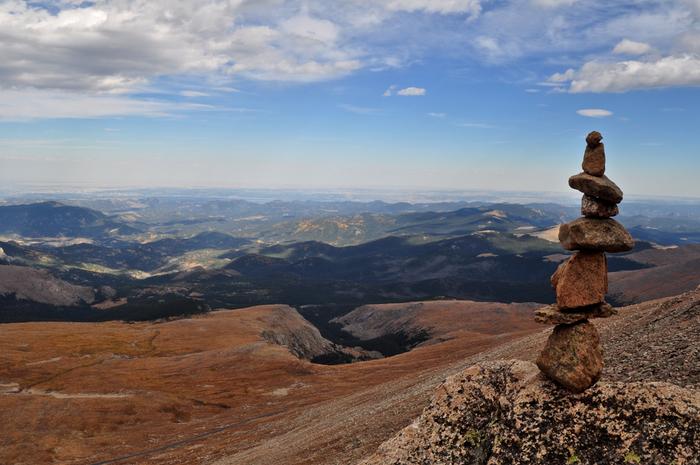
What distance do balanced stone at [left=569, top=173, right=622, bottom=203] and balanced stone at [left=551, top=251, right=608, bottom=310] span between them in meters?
3.06

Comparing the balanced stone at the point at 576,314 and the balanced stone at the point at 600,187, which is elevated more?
the balanced stone at the point at 600,187

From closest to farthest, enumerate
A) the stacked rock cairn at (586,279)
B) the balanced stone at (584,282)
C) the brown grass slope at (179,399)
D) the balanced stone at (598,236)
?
1. the stacked rock cairn at (586,279)
2. the balanced stone at (598,236)
3. the balanced stone at (584,282)
4. the brown grass slope at (179,399)

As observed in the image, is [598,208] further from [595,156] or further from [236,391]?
[236,391]

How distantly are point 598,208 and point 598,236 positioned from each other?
158 centimetres

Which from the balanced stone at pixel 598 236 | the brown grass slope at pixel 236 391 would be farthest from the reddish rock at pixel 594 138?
the brown grass slope at pixel 236 391

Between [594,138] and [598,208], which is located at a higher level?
[594,138]

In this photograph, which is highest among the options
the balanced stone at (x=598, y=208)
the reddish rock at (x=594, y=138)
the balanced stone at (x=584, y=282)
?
the reddish rock at (x=594, y=138)

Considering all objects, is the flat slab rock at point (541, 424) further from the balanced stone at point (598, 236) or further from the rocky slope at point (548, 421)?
the balanced stone at point (598, 236)

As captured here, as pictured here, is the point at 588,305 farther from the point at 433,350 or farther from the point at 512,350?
the point at 433,350

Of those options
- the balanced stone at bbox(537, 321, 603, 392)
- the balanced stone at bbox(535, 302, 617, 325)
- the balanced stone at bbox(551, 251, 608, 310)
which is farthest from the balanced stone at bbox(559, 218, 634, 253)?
the balanced stone at bbox(537, 321, 603, 392)

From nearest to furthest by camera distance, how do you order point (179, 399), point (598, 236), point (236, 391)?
1. point (598, 236)
2. point (179, 399)
3. point (236, 391)

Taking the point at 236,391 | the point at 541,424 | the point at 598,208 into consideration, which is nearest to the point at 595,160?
the point at 598,208

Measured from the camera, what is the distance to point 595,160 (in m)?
26.3

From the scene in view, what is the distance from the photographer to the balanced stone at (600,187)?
25.5 metres
